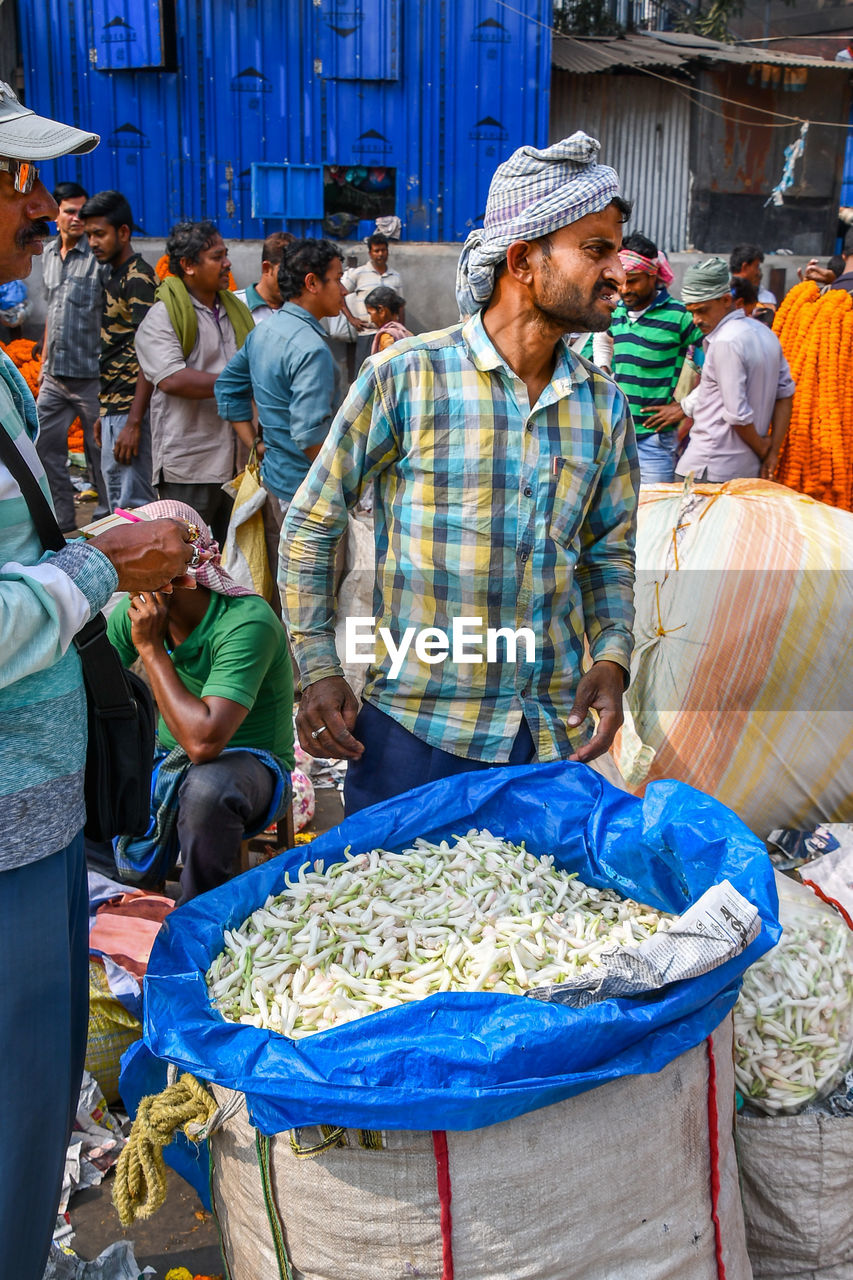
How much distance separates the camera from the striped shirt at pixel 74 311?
649cm

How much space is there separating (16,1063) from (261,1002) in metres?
0.35

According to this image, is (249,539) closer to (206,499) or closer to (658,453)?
(206,499)

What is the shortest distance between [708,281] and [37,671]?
4.82 meters

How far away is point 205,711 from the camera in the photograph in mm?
2893

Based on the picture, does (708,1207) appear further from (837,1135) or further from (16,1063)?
(16,1063)

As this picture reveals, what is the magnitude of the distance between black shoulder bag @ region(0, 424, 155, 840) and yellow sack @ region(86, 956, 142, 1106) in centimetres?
91

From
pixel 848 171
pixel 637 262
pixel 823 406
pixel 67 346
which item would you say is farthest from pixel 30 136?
pixel 848 171

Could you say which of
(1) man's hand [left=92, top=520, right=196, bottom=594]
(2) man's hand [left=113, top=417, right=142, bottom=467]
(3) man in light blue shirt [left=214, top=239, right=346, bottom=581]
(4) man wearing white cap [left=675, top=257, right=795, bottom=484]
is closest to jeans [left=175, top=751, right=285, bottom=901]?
(1) man's hand [left=92, top=520, right=196, bottom=594]

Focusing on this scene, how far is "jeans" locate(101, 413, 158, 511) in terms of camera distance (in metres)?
5.85

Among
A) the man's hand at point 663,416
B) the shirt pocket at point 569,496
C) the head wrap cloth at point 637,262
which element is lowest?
the man's hand at point 663,416

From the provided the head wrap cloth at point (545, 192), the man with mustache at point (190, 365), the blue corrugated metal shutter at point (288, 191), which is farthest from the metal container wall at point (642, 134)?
the head wrap cloth at point (545, 192)

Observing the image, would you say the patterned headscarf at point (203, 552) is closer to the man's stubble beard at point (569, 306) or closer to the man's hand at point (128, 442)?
the man's stubble beard at point (569, 306)

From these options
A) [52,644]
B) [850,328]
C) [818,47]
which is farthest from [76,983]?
[818,47]

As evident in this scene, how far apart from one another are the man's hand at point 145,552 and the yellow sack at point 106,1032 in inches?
51.6
